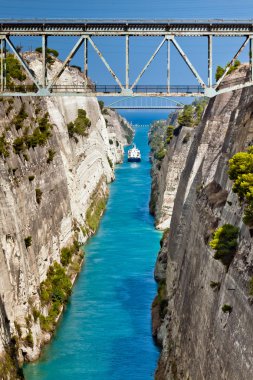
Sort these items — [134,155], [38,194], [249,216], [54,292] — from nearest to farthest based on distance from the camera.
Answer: [249,216] → [54,292] → [38,194] → [134,155]

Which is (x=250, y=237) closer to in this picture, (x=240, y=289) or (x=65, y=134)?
(x=240, y=289)

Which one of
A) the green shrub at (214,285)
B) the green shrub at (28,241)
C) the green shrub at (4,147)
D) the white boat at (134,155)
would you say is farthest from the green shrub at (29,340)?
the white boat at (134,155)

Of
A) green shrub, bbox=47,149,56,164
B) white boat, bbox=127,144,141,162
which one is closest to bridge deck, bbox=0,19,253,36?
green shrub, bbox=47,149,56,164

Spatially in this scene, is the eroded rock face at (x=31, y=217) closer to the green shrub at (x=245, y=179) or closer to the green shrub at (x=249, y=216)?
the green shrub at (x=245, y=179)

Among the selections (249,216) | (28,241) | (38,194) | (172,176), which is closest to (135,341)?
(28,241)

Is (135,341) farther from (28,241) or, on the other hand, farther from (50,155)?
(50,155)

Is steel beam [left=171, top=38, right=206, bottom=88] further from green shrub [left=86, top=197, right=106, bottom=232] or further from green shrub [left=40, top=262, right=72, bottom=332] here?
green shrub [left=86, top=197, right=106, bottom=232]
